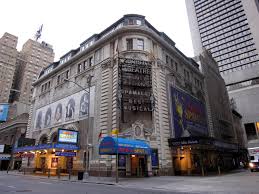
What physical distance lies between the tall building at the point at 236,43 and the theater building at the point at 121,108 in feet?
183

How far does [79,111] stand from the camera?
3434cm

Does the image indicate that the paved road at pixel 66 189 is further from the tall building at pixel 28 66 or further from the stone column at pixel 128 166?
the tall building at pixel 28 66

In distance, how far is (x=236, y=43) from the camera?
100500 millimetres

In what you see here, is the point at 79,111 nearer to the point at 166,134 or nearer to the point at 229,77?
the point at 166,134

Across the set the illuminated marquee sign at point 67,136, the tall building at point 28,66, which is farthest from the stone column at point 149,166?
the tall building at point 28,66

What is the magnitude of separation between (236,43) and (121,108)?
9462 cm

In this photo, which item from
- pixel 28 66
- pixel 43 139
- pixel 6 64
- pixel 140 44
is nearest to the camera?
pixel 140 44

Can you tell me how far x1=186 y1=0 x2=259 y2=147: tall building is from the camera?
8819cm

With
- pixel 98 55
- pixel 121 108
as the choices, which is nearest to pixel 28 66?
pixel 98 55

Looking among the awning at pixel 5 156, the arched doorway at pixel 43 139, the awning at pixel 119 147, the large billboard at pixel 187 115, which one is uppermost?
the large billboard at pixel 187 115

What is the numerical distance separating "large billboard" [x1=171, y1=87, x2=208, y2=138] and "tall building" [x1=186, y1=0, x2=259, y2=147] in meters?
47.4

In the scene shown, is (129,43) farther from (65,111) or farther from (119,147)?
(119,147)

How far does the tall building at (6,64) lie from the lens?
10744 cm

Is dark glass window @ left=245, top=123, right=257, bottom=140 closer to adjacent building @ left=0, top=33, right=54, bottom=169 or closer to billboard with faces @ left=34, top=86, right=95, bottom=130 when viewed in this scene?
billboard with faces @ left=34, top=86, right=95, bottom=130
